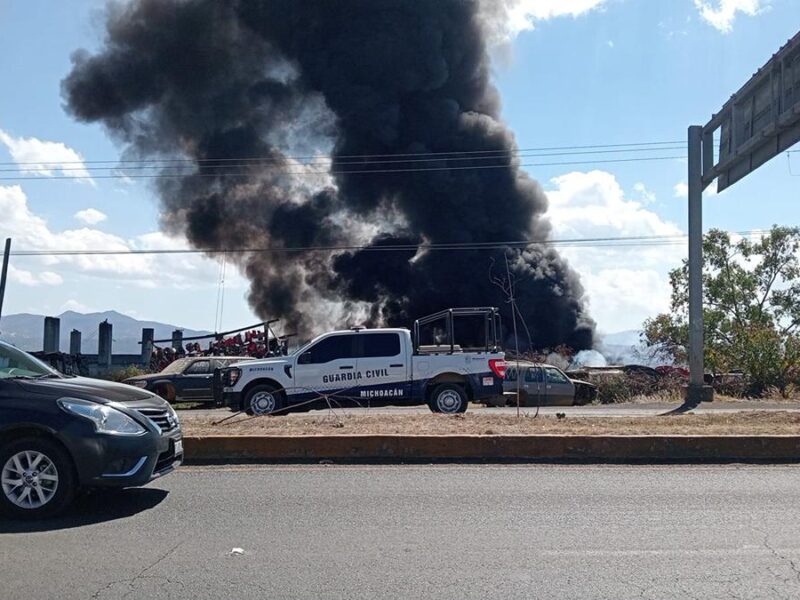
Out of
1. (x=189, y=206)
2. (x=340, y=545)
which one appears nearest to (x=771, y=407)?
(x=340, y=545)

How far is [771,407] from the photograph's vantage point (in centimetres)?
1841

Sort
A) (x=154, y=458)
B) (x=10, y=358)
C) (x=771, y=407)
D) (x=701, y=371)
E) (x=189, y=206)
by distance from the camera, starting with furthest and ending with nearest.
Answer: (x=189, y=206) < (x=701, y=371) < (x=771, y=407) < (x=10, y=358) < (x=154, y=458)

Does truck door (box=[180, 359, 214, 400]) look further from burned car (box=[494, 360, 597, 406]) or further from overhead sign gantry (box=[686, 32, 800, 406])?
overhead sign gantry (box=[686, 32, 800, 406])

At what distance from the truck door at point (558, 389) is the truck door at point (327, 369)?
→ 6.03 metres

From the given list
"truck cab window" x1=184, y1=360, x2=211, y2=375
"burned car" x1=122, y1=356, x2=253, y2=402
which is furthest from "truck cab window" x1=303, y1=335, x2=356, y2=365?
"truck cab window" x1=184, y1=360, x2=211, y2=375

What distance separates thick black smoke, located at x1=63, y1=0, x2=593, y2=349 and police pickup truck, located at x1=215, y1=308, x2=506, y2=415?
100 feet

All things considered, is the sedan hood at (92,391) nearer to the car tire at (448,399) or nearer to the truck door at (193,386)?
the car tire at (448,399)

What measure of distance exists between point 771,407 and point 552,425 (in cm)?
934

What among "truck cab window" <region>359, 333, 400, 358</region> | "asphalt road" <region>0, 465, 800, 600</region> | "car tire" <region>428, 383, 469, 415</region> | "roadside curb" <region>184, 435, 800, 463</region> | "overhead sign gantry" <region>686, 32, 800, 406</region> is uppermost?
"overhead sign gantry" <region>686, 32, 800, 406</region>

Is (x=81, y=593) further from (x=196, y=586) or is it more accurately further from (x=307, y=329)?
(x=307, y=329)

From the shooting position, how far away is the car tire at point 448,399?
15273 millimetres

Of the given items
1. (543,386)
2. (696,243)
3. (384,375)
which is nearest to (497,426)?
(384,375)

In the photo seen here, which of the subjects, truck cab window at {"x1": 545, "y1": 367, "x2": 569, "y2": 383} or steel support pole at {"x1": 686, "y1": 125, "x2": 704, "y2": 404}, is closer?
truck cab window at {"x1": 545, "y1": 367, "x2": 569, "y2": 383}

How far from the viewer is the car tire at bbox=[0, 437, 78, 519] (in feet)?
22.5
